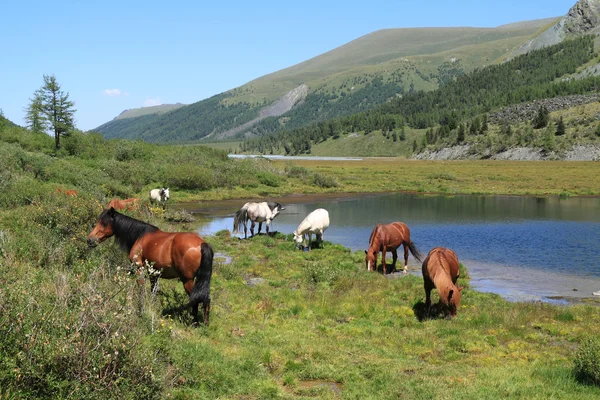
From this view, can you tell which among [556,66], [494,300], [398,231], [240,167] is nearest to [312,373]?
[494,300]

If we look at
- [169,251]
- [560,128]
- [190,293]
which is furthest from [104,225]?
[560,128]

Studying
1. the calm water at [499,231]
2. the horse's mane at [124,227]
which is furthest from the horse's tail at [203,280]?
the calm water at [499,231]

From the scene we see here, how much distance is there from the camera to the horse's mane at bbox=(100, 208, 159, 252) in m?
12.2

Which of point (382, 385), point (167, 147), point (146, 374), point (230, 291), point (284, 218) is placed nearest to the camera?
point (146, 374)

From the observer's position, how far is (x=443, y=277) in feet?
43.4

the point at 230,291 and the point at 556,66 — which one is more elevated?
the point at 556,66

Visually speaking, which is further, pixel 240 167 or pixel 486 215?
pixel 240 167

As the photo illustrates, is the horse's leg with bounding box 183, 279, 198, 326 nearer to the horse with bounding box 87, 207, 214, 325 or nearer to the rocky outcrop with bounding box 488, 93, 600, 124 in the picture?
the horse with bounding box 87, 207, 214, 325

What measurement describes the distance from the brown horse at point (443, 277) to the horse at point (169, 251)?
6111 mm

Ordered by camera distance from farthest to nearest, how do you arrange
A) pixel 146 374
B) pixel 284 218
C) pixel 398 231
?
1. pixel 284 218
2. pixel 398 231
3. pixel 146 374

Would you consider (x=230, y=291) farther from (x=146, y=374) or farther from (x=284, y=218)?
(x=284, y=218)

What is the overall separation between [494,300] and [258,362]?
902cm

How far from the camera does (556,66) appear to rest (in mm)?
197625

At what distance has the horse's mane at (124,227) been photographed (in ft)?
39.9
